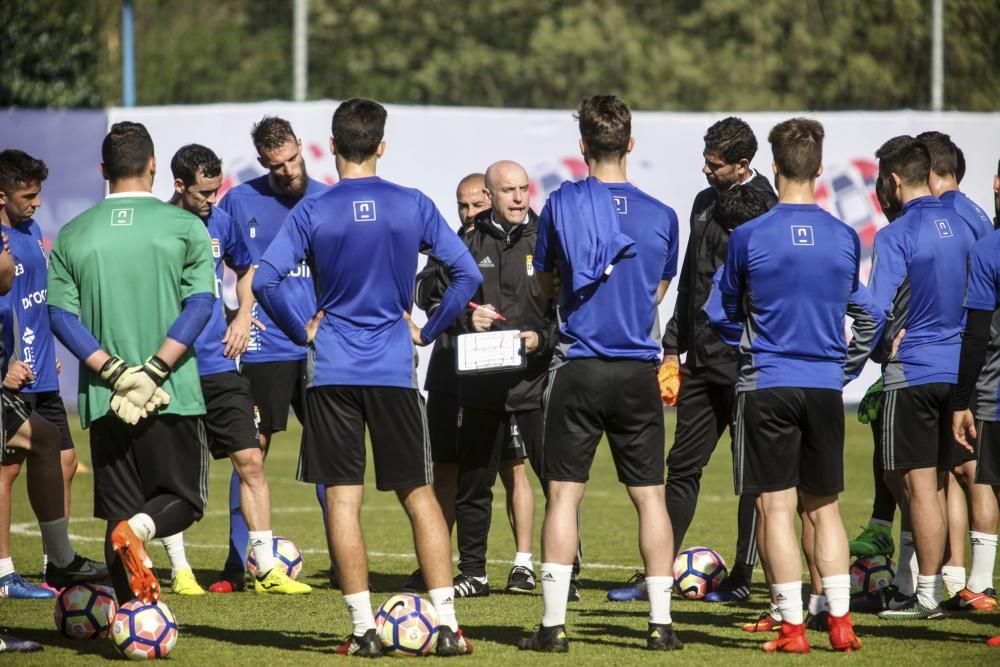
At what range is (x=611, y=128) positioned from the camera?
6695mm

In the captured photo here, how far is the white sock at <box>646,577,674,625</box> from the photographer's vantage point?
21.8 feet

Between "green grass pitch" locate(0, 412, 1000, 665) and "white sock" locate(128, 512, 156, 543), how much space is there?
59 cm

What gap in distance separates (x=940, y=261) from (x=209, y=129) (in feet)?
38.2

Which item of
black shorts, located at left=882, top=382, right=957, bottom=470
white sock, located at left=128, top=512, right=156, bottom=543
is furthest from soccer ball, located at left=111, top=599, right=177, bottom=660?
black shorts, located at left=882, top=382, right=957, bottom=470

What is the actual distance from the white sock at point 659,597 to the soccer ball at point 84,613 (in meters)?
2.60

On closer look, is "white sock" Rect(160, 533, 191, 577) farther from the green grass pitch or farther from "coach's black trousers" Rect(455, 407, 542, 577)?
"coach's black trousers" Rect(455, 407, 542, 577)

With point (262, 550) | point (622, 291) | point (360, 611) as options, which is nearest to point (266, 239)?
point (262, 550)

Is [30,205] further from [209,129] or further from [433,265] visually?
[209,129]

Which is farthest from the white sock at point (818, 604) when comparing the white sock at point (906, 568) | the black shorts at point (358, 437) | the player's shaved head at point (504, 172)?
the player's shaved head at point (504, 172)

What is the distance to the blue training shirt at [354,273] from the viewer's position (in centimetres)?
646

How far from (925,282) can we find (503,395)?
8.11 ft

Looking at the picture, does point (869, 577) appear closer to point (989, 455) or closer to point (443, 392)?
point (989, 455)

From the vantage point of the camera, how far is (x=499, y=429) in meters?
8.66

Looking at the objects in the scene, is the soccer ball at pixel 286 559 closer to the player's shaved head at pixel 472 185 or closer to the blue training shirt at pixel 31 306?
the blue training shirt at pixel 31 306
